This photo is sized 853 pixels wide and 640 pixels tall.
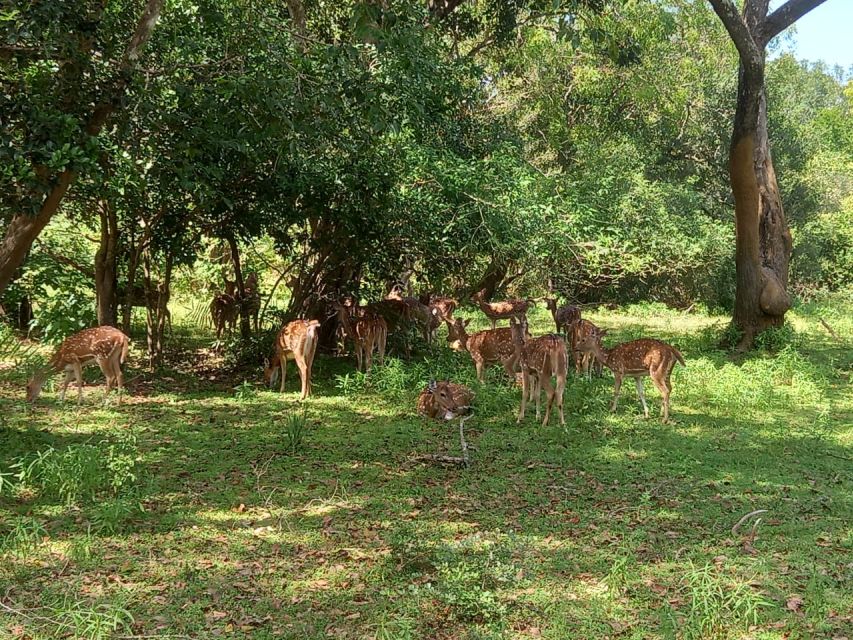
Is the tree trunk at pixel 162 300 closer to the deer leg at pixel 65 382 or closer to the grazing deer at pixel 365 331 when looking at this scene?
the deer leg at pixel 65 382

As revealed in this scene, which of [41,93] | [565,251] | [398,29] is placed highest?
[398,29]

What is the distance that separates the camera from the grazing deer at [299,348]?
32.4ft

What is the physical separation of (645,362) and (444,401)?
2.28 meters

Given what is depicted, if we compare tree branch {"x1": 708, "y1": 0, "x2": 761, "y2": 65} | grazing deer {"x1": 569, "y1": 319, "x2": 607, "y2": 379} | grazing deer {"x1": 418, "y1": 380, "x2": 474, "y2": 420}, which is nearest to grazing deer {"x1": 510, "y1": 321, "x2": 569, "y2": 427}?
grazing deer {"x1": 418, "y1": 380, "x2": 474, "y2": 420}

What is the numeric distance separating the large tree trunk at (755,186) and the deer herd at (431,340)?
2.97 meters

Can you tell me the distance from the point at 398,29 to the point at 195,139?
8.22 ft

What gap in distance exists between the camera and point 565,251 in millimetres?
11969

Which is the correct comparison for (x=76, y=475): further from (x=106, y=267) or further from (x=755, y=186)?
(x=755, y=186)

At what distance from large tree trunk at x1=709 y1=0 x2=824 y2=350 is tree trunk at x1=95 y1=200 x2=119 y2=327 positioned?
8.96m

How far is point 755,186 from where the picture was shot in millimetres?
12773

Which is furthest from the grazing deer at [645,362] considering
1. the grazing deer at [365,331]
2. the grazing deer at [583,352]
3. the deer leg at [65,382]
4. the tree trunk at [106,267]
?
the tree trunk at [106,267]

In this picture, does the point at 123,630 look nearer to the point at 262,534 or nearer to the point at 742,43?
the point at 262,534

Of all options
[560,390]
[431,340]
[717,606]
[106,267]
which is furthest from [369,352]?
[717,606]

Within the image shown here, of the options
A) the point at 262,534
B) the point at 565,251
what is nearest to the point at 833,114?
the point at 565,251
